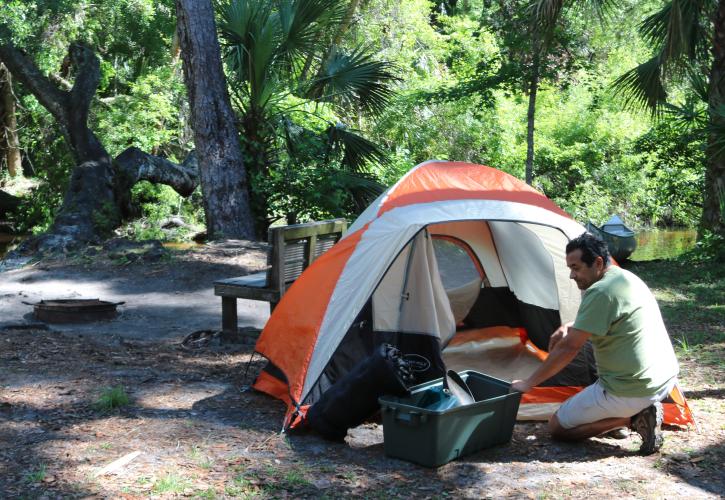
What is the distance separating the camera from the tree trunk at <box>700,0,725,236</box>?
11.2 meters

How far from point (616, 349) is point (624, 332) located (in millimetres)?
102

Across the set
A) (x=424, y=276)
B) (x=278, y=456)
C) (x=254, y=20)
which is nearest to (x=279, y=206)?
(x=254, y=20)

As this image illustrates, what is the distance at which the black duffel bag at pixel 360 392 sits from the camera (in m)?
4.40

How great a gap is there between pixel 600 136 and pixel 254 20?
1414 cm

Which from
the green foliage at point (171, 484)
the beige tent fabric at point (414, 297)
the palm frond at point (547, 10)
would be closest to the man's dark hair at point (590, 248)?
the beige tent fabric at point (414, 297)

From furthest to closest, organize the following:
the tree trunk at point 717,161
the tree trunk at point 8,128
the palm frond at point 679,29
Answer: the tree trunk at point 8,128 < the tree trunk at point 717,161 < the palm frond at point 679,29

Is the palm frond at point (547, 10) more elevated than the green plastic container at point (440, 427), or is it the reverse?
the palm frond at point (547, 10)

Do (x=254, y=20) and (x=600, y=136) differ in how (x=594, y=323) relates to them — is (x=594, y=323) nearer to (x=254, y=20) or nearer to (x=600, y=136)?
(x=254, y=20)

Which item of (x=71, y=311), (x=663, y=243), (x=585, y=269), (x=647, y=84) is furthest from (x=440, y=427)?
(x=663, y=243)

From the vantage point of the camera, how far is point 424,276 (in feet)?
18.4

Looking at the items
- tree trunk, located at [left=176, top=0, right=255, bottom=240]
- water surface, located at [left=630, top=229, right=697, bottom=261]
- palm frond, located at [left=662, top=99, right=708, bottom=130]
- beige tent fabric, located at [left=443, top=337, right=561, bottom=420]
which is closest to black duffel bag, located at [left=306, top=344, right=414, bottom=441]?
beige tent fabric, located at [left=443, top=337, right=561, bottom=420]

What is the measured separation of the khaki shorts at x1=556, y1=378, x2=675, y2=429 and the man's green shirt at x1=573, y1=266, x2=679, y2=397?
0.11 feet

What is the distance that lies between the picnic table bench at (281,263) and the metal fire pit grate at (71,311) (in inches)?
58.9

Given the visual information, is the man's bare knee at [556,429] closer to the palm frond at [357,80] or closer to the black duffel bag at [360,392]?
the black duffel bag at [360,392]
